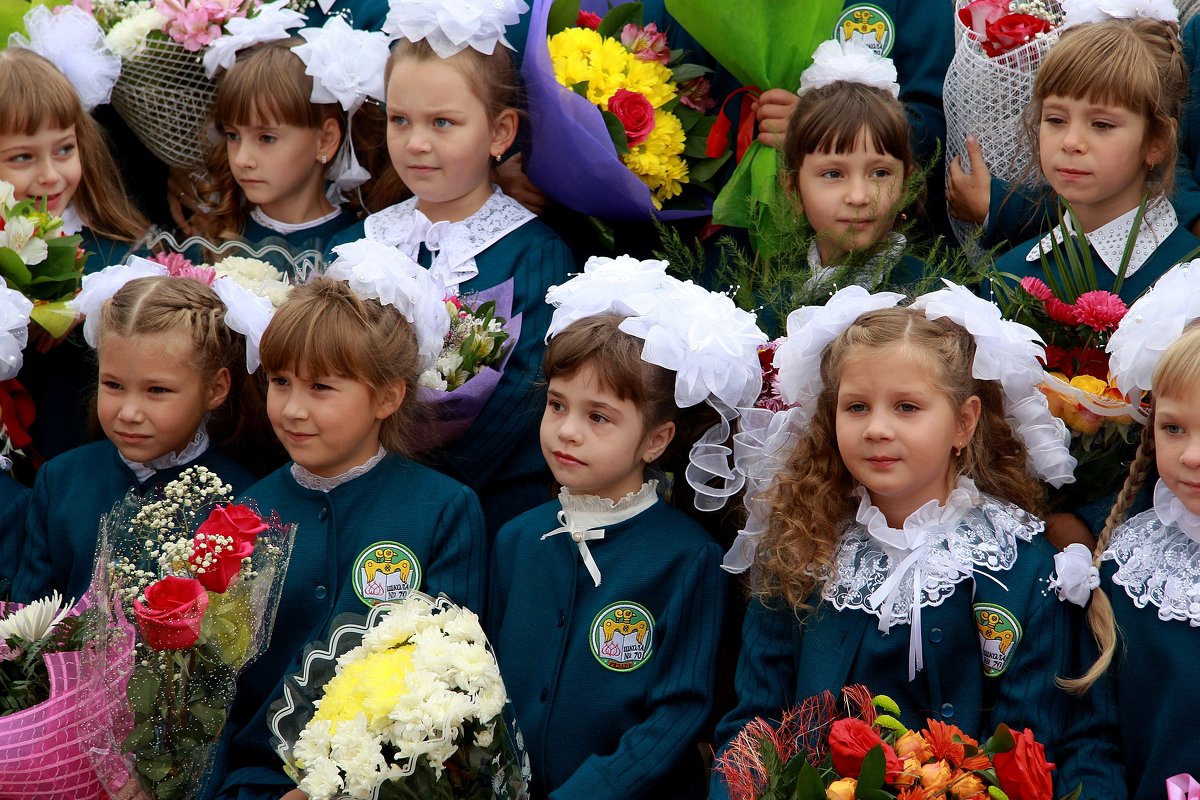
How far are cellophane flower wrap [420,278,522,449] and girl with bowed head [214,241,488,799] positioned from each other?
0.30 ft

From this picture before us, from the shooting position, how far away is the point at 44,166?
483 cm

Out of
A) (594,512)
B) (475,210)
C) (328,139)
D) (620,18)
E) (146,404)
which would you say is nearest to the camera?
(594,512)

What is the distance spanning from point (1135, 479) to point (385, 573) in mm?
1927

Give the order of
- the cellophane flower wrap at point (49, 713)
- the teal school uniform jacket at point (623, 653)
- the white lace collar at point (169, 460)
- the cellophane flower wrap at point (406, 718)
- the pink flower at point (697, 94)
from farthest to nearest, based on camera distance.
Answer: the pink flower at point (697, 94) → the white lace collar at point (169, 460) → the teal school uniform jacket at point (623, 653) → the cellophane flower wrap at point (49, 713) → the cellophane flower wrap at point (406, 718)

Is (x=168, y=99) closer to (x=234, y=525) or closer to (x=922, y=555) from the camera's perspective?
(x=234, y=525)

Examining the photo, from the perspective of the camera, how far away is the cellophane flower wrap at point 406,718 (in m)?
2.96

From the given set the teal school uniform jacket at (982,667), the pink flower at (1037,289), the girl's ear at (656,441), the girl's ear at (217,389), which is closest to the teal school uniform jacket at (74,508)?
the girl's ear at (217,389)

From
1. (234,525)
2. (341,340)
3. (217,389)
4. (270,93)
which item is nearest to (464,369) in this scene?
(341,340)

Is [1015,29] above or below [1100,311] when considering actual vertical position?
above

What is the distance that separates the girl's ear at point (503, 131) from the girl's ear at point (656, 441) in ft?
4.52

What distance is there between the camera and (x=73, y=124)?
4.89 meters

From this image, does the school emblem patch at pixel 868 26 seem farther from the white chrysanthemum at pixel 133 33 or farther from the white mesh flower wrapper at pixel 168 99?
the white chrysanthemum at pixel 133 33

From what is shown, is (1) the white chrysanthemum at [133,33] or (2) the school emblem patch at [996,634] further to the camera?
(1) the white chrysanthemum at [133,33]

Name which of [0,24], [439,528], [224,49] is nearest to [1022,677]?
[439,528]
